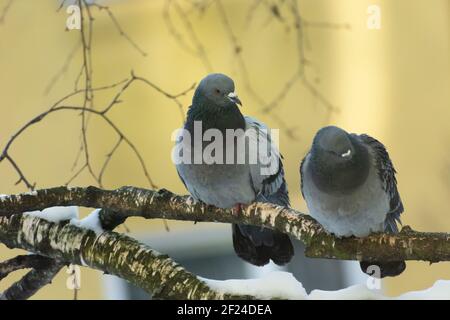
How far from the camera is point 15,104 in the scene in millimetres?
2455

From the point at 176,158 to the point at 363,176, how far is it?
1.76ft

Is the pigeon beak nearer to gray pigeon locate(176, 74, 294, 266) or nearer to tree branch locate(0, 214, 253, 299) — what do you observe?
gray pigeon locate(176, 74, 294, 266)

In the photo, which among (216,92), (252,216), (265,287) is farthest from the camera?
(216,92)

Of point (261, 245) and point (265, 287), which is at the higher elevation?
point (261, 245)

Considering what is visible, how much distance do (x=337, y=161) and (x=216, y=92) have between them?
1.32 ft

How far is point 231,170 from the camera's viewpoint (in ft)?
5.95

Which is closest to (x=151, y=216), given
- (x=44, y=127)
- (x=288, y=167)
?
(x=288, y=167)

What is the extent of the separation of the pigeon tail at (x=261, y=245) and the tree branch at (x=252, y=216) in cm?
14

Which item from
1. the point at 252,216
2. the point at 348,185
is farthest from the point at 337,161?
the point at 252,216

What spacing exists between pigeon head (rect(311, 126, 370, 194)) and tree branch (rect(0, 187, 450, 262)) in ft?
0.32

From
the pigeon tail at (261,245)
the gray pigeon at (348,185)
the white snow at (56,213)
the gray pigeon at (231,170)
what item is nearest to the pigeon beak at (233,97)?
the gray pigeon at (231,170)

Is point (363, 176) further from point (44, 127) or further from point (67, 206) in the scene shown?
point (44, 127)

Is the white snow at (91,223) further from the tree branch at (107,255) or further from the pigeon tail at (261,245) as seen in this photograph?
the pigeon tail at (261,245)

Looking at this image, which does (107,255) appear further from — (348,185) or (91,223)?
(348,185)
